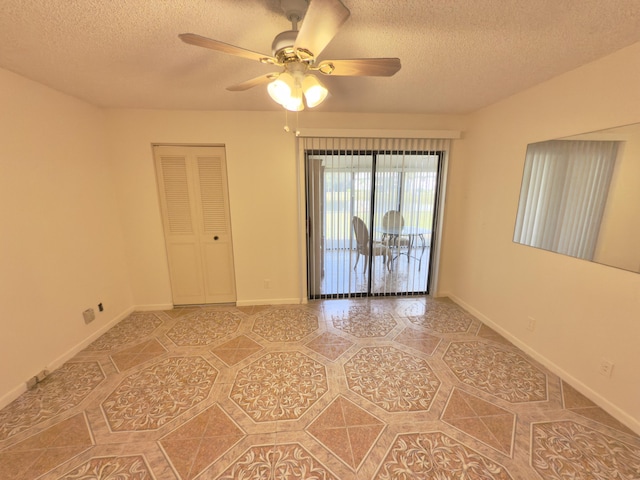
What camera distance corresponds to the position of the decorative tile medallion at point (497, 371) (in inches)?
75.3

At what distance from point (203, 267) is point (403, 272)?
2.81 meters

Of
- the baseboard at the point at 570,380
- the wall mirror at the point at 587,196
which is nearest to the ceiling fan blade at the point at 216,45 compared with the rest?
the wall mirror at the point at 587,196

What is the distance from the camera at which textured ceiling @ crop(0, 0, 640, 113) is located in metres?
1.27

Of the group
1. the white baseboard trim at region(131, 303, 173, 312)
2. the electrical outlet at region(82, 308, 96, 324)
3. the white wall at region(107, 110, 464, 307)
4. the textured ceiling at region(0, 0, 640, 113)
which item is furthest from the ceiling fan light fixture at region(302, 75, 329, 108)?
the white baseboard trim at region(131, 303, 173, 312)

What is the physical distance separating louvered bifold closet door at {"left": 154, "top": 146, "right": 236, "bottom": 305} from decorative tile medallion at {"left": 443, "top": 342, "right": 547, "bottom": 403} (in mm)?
2691

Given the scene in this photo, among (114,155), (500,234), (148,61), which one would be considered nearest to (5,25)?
(148,61)

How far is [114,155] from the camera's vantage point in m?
2.88

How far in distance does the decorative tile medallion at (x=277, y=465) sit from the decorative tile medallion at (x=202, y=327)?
1333 mm

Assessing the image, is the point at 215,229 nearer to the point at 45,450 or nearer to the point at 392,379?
the point at 45,450

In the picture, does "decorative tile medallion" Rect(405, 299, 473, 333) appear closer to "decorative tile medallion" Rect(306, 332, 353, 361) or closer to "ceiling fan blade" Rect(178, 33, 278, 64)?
"decorative tile medallion" Rect(306, 332, 353, 361)

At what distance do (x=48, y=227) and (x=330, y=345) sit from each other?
2.68 meters

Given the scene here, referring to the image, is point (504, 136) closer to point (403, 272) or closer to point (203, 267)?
point (403, 272)

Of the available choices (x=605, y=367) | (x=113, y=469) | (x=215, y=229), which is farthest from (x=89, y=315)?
(x=605, y=367)

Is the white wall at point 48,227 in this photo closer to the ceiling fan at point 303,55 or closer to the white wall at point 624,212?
the ceiling fan at point 303,55
